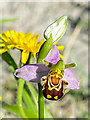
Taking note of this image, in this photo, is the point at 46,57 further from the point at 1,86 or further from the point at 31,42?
the point at 1,86

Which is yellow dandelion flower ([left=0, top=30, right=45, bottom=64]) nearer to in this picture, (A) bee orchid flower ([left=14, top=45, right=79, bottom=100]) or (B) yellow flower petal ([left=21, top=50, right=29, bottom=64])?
(B) yellow flower petal ([left=21, top=50, right=29, bottom=64])

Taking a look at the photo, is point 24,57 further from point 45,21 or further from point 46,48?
point 45,21

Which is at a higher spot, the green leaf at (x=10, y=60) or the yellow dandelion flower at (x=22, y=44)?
the yellow dandelion flower at (x=22, y=44)

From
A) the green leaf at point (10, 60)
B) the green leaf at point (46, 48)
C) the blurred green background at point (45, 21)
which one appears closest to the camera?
the green leaf at point (46, 48)

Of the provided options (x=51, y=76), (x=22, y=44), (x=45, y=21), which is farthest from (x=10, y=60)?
(x=45, y=21)

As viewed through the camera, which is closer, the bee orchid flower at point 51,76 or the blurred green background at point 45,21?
the bee orchid flower at point 51,76

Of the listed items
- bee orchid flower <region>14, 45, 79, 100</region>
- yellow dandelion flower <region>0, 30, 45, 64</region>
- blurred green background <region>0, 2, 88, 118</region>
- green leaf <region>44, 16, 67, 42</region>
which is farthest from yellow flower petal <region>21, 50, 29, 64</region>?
blurred green background <region>0, 2, 88, 118</region>

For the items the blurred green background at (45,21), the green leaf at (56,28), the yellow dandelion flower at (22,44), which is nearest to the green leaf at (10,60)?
the yellow dandelion flower at (22,44)

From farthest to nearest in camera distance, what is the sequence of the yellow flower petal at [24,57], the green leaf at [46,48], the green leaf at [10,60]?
the green leaf at [10,60] → the yellow flower petal at [24,57] → the green leaf at [46,48]

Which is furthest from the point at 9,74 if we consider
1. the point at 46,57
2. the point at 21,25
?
the point at 46,57

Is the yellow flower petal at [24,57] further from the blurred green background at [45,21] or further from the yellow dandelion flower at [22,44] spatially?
the blurred green background at [45,21]
